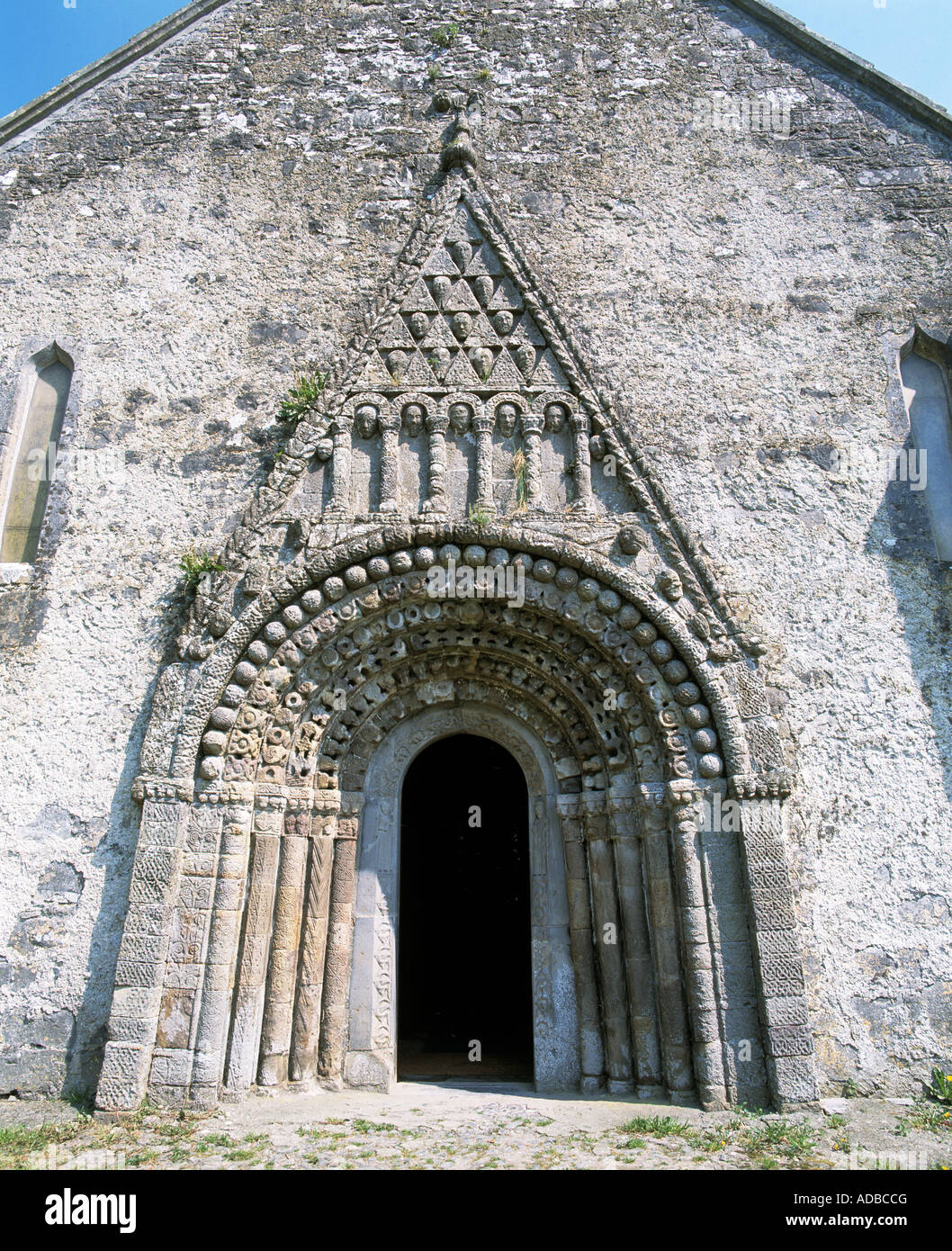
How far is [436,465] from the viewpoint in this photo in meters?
6.10

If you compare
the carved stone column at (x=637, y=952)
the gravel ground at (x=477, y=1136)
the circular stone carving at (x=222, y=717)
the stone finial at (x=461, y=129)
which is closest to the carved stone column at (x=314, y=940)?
the gravel ground at (x=477, y=1136)

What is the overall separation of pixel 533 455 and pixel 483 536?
782 millimetres

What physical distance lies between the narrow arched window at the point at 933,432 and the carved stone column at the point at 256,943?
208 inches

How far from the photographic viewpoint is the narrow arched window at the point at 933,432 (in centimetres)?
637

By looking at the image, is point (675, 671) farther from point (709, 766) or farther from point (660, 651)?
point (709, 766)

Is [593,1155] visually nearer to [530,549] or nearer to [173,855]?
[173,855]

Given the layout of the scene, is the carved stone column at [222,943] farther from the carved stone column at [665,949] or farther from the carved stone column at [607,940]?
the carved stone column at [665,949]

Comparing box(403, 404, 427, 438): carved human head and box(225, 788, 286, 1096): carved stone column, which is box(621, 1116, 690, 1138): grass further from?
box(403, 404, 427, 438): carved human head

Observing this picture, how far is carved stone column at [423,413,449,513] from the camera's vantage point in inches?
237

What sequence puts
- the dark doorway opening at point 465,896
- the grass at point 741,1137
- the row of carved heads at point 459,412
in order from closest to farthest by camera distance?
1. the grass at point 741,1137
2. the row of carved heads at point 459,412
3. the dark doorway opening at point 465,896

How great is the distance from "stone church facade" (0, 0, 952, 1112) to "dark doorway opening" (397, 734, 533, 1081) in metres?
1.37

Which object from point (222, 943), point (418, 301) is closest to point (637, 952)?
point (222, 943)

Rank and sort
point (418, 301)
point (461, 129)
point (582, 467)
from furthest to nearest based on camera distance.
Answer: point (461, 129)
point (418, 301)
point (582, 467)

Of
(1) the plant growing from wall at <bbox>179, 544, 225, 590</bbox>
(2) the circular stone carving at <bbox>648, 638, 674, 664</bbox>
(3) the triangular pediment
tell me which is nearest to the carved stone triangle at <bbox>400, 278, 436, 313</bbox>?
(3) the triangular pediment
